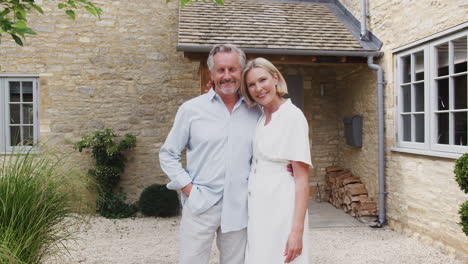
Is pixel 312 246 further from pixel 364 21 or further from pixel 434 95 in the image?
pixel 364 21

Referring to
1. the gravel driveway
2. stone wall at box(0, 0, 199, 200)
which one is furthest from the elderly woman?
stone wall at box(0, 0, 199, 200)

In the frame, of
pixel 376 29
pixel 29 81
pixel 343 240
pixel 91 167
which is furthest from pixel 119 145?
pixel 376 29

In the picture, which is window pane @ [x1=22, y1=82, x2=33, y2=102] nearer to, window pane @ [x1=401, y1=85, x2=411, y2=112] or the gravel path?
the gravel path

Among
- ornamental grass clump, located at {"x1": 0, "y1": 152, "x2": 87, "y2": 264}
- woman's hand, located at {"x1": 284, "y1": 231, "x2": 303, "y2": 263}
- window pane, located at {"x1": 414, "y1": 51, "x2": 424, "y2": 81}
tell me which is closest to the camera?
woman's hand, located at {"x1": 284, "y1": 231, "x2": 303, "y2": 263}

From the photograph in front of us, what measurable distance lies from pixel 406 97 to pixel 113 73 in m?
5.15

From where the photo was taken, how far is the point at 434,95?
15.0 feet

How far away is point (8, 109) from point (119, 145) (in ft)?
7.40

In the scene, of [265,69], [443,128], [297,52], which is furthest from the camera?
[297,52]

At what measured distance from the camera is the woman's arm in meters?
1.92

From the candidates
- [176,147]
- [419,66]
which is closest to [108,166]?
[176,147]

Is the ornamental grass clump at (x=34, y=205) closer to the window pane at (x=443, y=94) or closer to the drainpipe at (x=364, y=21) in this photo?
the window pane at (x=443, y=94)

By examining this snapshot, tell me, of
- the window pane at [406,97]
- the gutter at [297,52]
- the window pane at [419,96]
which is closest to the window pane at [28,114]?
the gutter at [297,52]

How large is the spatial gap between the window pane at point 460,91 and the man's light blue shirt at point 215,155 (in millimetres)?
3158

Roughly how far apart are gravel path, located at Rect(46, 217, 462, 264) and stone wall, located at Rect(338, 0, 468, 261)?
241 millimetres
